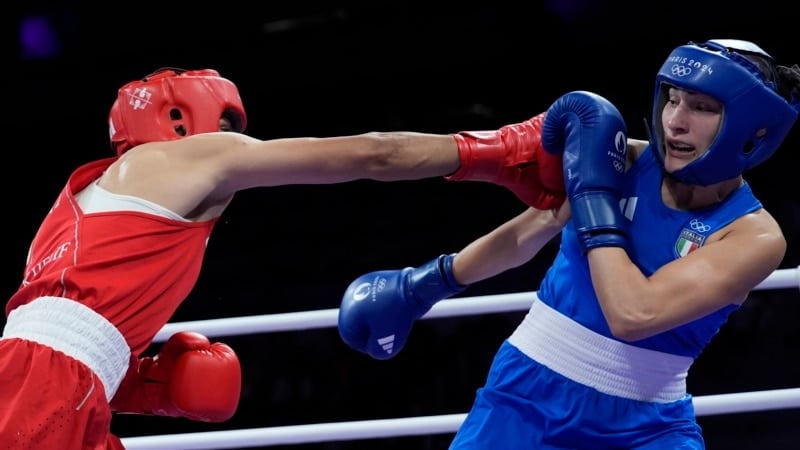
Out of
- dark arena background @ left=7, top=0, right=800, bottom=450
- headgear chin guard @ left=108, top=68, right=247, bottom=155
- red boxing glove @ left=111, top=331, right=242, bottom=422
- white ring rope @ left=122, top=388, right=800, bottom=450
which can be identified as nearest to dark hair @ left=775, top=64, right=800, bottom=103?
white ring rope @ left=122, top=388, right=800, bottom=450

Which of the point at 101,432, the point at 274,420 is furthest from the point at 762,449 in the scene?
the point at 101,432

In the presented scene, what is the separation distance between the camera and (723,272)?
1981 mm

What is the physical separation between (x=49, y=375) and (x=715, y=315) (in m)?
1.32

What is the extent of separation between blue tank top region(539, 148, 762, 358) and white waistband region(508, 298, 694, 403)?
21 mm

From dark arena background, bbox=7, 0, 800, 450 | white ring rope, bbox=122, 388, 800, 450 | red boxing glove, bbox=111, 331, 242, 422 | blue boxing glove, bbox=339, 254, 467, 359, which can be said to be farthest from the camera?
dark arena background, bbox=7, 0, 800, 450

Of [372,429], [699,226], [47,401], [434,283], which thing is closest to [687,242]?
[699,226]

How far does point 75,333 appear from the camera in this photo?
2.03 meters

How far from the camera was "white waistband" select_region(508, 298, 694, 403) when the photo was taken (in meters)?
2.09

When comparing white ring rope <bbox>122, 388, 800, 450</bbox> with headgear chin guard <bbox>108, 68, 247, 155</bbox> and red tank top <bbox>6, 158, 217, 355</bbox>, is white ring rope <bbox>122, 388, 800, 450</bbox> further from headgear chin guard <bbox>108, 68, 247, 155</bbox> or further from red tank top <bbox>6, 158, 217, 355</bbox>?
headgear chin guard <bbox>108, 68, 247, 155</bbox>

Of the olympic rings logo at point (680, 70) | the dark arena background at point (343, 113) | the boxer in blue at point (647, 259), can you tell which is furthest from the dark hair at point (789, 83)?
the dark arena background at point (343, 113)

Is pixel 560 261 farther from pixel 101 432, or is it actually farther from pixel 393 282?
pixel 101 432

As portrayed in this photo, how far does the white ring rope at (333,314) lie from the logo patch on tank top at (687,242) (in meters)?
0.63

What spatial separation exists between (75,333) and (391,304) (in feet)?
2.44

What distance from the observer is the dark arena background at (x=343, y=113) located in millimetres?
5285
